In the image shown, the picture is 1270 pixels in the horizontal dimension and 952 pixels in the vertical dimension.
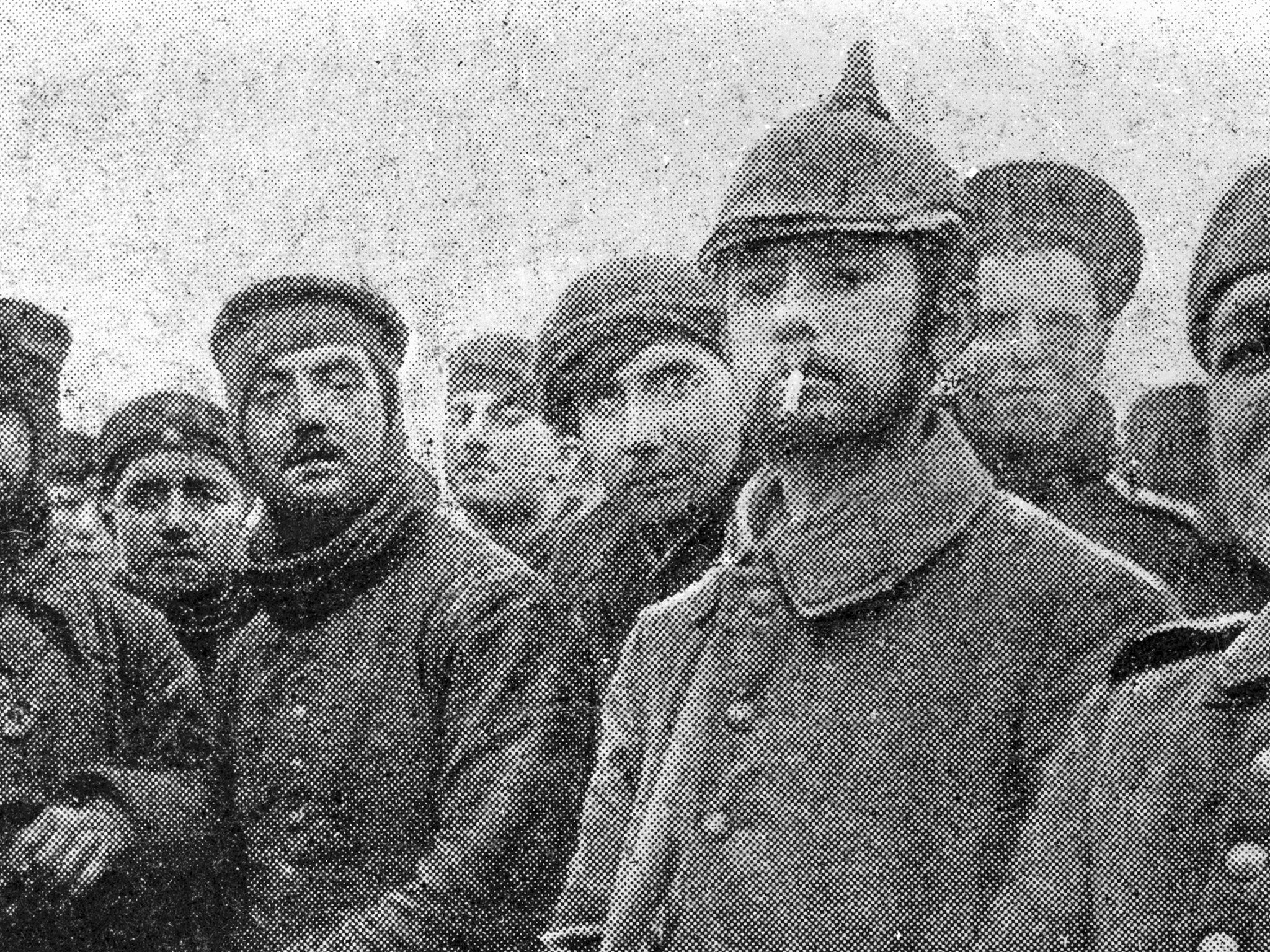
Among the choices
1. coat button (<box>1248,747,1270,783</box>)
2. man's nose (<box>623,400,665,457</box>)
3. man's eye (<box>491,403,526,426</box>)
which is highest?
man's eye (<box>491,403,526,426</box>)

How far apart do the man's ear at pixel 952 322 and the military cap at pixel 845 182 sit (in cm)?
11

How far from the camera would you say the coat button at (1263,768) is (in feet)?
10.3

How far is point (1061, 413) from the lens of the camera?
412 centimetres

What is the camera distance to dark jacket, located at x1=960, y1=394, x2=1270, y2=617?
151 inches

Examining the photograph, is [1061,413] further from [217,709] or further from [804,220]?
[217,709]

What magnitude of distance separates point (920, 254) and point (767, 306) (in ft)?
0.95

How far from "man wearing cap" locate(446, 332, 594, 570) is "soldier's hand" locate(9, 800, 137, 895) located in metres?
1.06

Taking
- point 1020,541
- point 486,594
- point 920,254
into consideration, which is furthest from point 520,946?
point 920,254

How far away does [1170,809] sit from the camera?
3.21m

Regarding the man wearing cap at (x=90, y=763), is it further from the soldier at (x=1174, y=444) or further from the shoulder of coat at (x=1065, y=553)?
the soldier at (x=1174, y=444)

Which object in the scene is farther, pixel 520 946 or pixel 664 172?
pixel 664 172

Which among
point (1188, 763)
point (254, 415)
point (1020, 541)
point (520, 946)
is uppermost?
point (254, 415)

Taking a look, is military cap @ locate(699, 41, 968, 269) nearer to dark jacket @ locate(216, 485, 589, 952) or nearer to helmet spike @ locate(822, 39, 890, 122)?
helmet spike @ locate(822, 39, 890, 122)

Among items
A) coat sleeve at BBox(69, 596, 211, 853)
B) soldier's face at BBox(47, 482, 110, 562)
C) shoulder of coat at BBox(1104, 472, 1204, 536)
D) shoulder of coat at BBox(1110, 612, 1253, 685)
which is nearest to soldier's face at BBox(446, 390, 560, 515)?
coat sleeve at BBox(69, 596, 211, 853)
